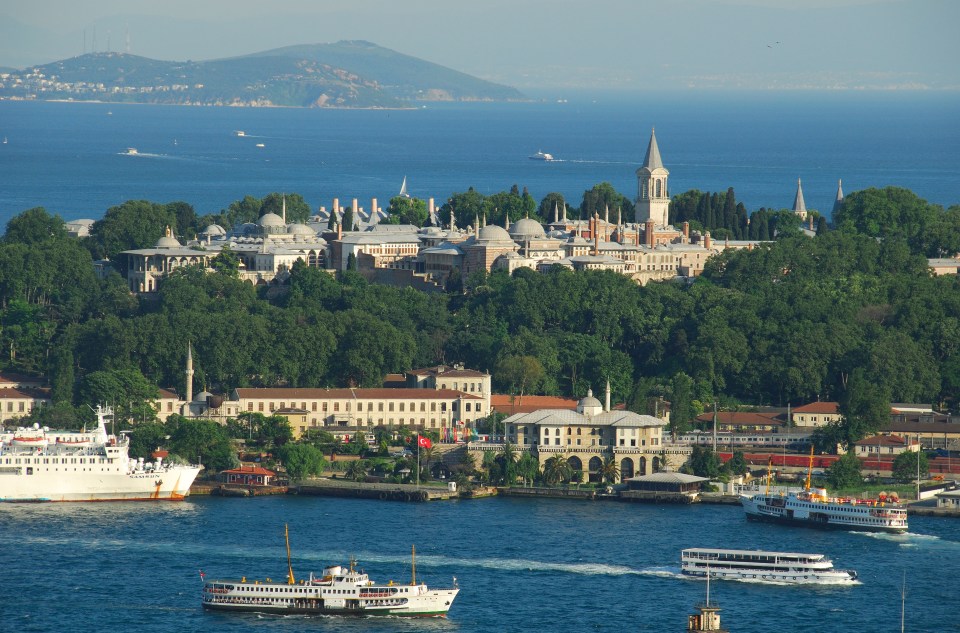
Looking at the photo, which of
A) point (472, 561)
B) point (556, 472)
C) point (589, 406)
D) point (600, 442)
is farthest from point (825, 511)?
point (472, 561)

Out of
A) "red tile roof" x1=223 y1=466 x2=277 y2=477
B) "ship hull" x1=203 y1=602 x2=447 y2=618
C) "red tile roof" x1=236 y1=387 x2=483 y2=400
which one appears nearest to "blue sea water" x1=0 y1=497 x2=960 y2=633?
"ship hull" x1=203 y1=602 x2=447 y2=618

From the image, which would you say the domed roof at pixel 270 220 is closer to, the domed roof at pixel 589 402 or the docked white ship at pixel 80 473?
the domed roof at pixel 589 402

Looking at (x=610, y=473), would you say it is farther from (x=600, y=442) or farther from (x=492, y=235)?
(x=492, y=235)

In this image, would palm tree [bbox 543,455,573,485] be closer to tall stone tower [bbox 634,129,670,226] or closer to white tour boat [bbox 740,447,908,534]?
white tour boat [bbox 740,447,908,534]

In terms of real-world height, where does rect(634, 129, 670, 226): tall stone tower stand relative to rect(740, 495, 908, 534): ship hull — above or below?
above

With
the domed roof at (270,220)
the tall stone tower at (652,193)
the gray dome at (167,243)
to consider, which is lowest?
the gray dome at (167,243)

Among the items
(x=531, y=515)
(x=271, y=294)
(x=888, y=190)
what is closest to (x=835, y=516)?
(x=531, y=515)

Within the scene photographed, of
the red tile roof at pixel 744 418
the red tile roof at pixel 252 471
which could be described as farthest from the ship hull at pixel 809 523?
the red tile roof at pixel 252 471
